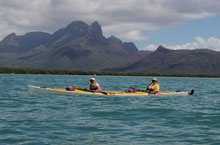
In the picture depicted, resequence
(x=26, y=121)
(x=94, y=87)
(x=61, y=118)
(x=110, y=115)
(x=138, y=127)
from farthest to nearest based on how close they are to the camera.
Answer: (x=94, y=87) → (x=110, y=115) → (x=61, y=118) → (x=26, y=121) → (x=138, y=127)

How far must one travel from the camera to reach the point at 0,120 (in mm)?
13141

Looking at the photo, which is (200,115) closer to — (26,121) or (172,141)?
(172,141)

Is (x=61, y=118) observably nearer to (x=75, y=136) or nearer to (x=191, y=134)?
(x=75, y=136)

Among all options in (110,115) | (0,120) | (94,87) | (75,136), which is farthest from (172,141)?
(94,87)

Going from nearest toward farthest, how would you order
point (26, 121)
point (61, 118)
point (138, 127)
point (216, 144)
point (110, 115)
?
1. point (216, 144)
2. point (138, 127)
3. point (26, 121)
4. point (61, 118)
5. point (110, 115)

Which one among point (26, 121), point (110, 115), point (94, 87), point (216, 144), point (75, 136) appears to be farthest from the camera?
point (94, 87)

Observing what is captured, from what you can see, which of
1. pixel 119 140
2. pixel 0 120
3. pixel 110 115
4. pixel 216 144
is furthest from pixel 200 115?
pixel 0 120

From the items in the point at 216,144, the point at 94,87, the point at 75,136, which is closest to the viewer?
the point at 216,144

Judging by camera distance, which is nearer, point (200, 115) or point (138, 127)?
point (138, 127)

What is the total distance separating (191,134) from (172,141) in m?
1.45

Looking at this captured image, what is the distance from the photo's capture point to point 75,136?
10.6 metres

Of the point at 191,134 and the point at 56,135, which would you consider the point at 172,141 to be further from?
the point at 56,135

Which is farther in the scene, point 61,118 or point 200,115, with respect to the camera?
point 200,115

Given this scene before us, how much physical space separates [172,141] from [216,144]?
1.52 metres
